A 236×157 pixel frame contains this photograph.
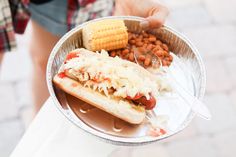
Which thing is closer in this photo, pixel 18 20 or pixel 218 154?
pixel 18 20

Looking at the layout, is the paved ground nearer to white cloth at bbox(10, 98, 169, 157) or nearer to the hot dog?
white cloth at bbox(10, 98, 169, 157)

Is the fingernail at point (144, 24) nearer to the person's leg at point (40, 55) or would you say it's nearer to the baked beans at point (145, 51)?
the baked beans at point (145, 51)

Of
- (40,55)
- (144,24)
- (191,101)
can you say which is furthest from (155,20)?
(40,55)

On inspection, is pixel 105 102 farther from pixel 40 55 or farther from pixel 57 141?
pixel 40 55

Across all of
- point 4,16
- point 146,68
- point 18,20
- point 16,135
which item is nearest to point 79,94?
point 146,68

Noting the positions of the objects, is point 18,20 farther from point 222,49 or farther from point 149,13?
point 222,49

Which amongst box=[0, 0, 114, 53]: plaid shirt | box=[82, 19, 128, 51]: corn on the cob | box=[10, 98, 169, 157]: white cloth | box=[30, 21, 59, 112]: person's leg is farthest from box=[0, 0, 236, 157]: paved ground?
box=[82, 19, 128, 51]: corn on the cob

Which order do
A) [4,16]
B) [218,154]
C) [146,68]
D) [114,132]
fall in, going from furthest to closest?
[218,154], [4,16], [146,68], [114,132]
